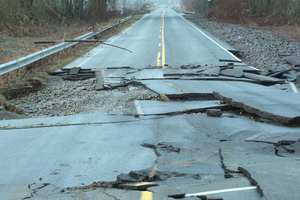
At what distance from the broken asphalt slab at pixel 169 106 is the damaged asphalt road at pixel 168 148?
3 cm

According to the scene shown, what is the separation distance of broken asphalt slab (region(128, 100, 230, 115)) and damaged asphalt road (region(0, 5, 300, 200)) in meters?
0.03

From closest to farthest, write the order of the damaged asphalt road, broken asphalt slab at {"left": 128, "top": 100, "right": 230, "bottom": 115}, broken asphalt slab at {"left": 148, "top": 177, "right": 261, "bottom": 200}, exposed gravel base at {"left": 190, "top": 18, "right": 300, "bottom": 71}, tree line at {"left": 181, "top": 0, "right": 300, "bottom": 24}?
broken asphalt slab at {"left": 148, "top": 177, "right": 261, "bottom": 200} < the damaged asphalt road < broken asphalt slab at {"left": 128, "top": 100, "right": 230, "bottom": 115} < exposed gravel base at {"left": 190, "top": 18, "right": 300, "bottom": 71} < tree line at {"left": 181, "top": 0, "right": 300, "bottom": 24}

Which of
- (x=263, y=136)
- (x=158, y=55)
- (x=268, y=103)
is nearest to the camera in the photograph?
(x=263, y=136)

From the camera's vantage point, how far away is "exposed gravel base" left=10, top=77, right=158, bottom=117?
788 centimetres

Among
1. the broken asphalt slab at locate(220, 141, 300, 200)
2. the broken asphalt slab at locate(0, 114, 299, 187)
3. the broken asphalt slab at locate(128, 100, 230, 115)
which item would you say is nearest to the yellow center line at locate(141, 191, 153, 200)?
the broken asphalt slab at locate(0, 114, 299, 187)

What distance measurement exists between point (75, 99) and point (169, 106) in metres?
3.07

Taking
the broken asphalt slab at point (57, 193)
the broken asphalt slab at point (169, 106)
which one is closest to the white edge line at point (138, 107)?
the broken asphalt slab at point (169, 106)

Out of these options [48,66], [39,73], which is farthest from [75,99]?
[48,66]

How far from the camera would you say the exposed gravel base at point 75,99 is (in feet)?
25.8

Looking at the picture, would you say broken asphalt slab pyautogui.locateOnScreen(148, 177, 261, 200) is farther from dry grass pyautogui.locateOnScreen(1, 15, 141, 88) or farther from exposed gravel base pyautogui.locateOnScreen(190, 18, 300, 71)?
exposed gravel base pyautogui.locateOnScreen(190, 18, 300, 71)

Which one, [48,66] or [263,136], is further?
[48,66]

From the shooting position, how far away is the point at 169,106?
25.4 ft

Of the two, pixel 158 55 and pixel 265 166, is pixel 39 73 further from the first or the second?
pixel 265 166

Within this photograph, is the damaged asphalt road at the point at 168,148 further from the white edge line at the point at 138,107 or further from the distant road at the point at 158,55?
the distant road at the point at 158,55
